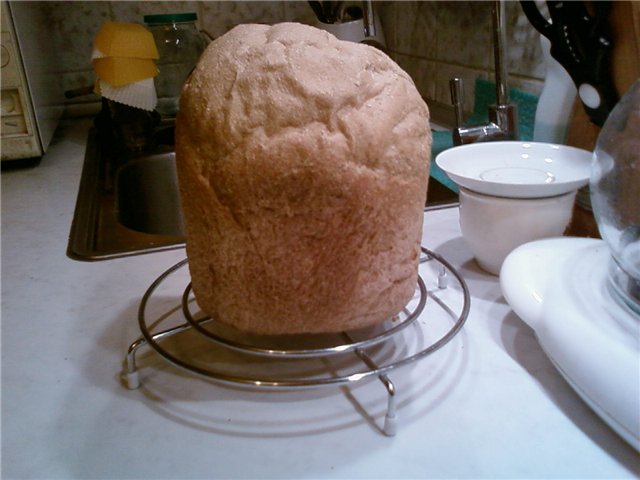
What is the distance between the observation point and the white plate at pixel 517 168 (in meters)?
0.63

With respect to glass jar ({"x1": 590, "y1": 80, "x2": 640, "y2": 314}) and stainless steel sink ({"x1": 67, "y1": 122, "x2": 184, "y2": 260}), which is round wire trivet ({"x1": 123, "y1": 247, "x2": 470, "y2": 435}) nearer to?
glass jar ({"x1": 590, "y1": 80, "x2": 640, "y2": 314})

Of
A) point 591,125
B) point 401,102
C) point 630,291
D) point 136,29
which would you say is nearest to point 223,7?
→ point 136,29

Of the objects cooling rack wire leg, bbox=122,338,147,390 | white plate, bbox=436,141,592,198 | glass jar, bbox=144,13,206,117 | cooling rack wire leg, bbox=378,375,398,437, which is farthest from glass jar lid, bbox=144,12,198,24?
cooling rack wire leg, bbox=378,375,398,437

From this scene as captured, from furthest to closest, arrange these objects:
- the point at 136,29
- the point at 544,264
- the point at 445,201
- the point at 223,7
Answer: the point at 223,7
the point at 136,29
the point at 445,201
the point at 544,264

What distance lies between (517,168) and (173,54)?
1.19 meters

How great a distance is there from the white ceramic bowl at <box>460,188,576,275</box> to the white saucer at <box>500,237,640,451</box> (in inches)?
2.1

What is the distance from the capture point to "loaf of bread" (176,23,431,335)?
447mm

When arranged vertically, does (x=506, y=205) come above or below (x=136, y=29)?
below

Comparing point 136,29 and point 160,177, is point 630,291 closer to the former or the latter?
point 160,177

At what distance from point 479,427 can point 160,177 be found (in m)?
1.05

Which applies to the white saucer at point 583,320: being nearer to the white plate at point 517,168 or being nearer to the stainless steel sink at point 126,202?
the white plate at point 517,168

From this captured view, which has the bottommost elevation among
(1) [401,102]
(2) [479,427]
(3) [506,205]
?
(2) [479,427]

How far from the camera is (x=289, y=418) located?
476 mm

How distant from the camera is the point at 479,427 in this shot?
1.51 feet
